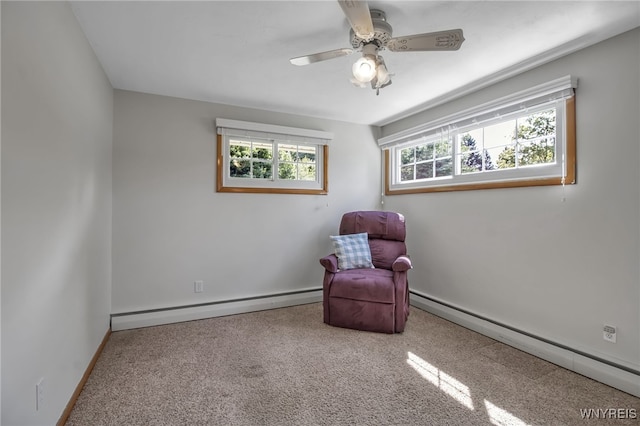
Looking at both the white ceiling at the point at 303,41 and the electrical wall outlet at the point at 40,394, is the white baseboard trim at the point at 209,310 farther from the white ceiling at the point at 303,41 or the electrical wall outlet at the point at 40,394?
the white ceiling at the point at 303,41

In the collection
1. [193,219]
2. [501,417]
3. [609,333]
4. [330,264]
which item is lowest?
[501,417]

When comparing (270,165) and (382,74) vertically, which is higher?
(382,74)

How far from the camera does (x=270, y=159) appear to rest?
3.61 metres

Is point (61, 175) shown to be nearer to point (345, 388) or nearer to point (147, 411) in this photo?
point (147, 411)

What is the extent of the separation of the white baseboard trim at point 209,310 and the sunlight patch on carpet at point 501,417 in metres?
2.28

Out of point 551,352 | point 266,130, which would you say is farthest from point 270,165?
point 551,352

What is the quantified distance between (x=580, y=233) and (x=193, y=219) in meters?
3.43

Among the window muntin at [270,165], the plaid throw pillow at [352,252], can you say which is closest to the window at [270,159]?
the window muntin at [270,165]

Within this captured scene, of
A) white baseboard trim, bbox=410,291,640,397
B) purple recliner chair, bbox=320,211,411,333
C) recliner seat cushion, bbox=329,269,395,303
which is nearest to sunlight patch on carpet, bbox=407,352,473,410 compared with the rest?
purple recliner chair, bbox=320,211,411,333

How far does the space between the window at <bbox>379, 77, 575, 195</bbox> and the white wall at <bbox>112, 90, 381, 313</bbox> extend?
1141 mm

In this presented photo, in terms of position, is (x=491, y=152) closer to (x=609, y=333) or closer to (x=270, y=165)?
(x=609, y=333)

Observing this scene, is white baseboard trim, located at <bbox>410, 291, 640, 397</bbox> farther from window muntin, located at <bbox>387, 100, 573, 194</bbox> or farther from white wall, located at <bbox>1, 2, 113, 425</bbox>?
white wall, located at <bbox>1, 2, 113, 425</bbox>

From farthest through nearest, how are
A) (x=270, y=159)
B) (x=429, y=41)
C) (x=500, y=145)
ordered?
(x=270, y=159) < (x=500, y=145) < (x=429, y=41)

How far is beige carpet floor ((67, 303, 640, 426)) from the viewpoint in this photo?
1.69 m
